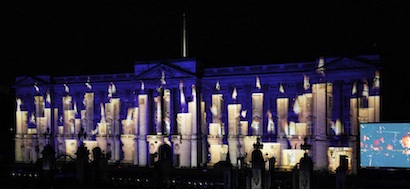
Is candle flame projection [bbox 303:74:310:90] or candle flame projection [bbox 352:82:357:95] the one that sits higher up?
candle flame projection [bbox 303:74:310:90]

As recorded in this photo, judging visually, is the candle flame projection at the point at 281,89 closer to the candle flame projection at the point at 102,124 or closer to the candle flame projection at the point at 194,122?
the candle flame projection at the point at 194,122

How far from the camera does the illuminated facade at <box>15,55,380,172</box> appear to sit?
5519cm

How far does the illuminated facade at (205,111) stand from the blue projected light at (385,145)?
388cm

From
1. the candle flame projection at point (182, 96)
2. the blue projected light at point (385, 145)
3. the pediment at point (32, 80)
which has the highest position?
the pediment at point (32, 80)

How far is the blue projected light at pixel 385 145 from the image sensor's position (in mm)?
48375

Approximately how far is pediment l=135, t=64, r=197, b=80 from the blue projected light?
21.7 m

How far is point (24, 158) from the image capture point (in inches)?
2840

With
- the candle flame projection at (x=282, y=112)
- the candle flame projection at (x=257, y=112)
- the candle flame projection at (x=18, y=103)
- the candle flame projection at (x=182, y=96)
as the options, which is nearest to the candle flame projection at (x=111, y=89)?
the candle flame projection at (x=182, y=96)

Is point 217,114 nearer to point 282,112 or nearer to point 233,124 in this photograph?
point 233,124

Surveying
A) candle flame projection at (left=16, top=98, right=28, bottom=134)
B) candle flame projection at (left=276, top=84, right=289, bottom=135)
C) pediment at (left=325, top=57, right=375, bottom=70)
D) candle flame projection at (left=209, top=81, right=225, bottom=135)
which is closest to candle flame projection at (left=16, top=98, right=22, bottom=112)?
candle flame projection at (left=16, top=98, right=28, bottom=134)

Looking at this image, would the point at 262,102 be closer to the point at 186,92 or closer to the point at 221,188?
the point at 186,92

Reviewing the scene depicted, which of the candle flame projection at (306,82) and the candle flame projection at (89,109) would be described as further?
the candle flame projection at (89,109)

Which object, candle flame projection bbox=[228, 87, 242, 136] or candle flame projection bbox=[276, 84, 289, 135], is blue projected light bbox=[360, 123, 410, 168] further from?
candle flame projection bbox=[228, 87, 242, 136]

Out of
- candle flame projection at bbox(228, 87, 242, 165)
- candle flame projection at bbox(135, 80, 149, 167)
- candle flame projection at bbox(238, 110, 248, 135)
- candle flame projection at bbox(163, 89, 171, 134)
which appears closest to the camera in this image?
candle flame projection at bbox(238, 110, 248, 135)
